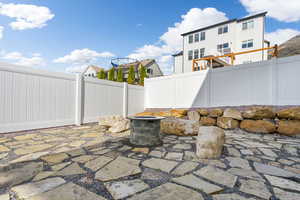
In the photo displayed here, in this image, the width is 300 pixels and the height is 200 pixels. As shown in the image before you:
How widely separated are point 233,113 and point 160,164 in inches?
153

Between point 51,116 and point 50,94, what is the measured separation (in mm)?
725

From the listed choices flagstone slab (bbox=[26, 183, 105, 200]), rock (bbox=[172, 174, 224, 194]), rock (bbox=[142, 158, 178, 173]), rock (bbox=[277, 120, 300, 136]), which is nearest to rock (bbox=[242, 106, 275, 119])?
rock (bbox=[277, 120, 300, 136])

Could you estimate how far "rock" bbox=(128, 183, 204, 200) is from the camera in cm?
133

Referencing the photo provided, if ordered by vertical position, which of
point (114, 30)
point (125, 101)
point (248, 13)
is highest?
point (248, 13)

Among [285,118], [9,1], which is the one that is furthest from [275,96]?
[9,1]

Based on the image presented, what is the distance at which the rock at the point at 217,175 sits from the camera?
163 cm

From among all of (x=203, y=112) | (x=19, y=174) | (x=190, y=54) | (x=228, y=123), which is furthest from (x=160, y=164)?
(x=190, y=54)

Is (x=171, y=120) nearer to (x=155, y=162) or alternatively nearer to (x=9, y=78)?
(x=155, y=162)

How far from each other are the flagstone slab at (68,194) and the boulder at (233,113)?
486cm

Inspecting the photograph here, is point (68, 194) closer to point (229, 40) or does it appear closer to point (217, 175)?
point (217, 175)

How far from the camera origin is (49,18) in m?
6.91

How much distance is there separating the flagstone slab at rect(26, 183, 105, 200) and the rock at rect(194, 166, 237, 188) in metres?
1.24

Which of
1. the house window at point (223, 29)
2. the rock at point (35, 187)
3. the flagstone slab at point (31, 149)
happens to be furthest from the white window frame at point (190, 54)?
the rock at point (35, 187)

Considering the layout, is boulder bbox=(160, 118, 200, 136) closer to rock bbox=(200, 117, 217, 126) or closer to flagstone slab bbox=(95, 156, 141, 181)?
rock bbox=(200, 117, 217, 126)
